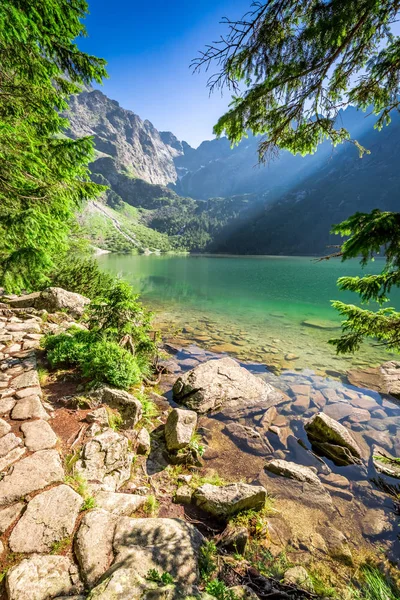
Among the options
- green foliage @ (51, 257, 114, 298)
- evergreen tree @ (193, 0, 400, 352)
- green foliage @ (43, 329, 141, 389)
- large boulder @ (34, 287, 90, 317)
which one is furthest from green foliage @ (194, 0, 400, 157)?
green foliage @ (51, 257, 114, 298)

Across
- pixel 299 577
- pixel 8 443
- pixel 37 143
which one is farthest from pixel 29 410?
pixel 37 143

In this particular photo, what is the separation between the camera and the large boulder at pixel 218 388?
24.3ft

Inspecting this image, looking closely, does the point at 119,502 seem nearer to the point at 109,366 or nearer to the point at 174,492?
the point at 174,492

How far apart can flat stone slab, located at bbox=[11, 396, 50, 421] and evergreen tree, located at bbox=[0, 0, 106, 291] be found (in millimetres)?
2450

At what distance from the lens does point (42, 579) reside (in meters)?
2.10

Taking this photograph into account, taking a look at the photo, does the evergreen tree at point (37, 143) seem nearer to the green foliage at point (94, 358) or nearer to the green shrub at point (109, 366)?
the green foliage at point (94, 358)

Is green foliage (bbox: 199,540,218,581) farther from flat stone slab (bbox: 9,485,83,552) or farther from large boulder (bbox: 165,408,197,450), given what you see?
large boulder (bbox: 165,408,197,450)

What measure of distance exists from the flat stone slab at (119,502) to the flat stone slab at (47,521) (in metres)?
0.35

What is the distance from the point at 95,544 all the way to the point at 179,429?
286 centimetres

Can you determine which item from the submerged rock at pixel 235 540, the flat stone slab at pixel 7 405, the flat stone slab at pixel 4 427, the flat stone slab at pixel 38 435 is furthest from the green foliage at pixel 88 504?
the flat stone slab at pixel 7 405

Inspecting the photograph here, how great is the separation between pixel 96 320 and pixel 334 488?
22.0 ft

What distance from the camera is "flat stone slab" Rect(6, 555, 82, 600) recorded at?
6.47 ft

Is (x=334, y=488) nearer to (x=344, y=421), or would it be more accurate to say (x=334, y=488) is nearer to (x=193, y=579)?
(x=344, y=421)

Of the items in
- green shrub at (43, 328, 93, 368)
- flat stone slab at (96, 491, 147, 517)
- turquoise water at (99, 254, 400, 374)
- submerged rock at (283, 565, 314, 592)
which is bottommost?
turquoise water at (99, 254, 400, 374)
